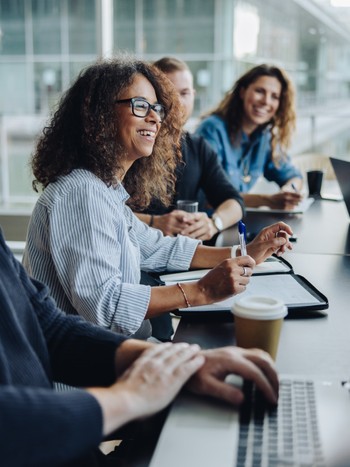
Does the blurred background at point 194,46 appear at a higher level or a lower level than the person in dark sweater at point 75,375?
higher

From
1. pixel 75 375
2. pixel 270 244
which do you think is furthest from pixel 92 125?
pixel 75 375

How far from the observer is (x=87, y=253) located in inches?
49.9

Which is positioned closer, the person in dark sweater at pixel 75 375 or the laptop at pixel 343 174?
the person in dark sweater at pixel 75 375

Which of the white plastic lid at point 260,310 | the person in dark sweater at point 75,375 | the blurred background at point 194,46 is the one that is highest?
the blurred background at point 194,46

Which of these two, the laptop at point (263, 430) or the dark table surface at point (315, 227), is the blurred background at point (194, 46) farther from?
the laptop at point (263, 430)

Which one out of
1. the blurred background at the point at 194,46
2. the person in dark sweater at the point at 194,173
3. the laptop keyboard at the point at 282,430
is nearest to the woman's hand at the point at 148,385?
the laptop keyboard at the point at 282,430

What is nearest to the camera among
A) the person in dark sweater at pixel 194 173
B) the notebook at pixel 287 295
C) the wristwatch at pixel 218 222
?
the notebook at pixel 287 295

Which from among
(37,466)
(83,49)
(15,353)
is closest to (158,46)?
(83,49)

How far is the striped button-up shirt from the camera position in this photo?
1.27m

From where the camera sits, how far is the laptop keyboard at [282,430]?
28.1 inches

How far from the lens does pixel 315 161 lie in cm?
404

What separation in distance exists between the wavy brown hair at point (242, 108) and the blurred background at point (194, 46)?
90cm

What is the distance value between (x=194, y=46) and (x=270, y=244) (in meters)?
2.83

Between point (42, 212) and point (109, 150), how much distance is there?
0.25m
